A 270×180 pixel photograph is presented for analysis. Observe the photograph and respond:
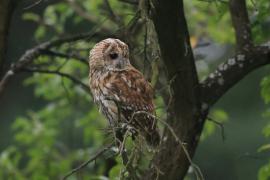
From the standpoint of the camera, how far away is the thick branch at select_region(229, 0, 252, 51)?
17.5 feet

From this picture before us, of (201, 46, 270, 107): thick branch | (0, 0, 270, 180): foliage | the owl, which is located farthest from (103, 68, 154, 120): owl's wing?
(0, 0, 270, 180): foliage

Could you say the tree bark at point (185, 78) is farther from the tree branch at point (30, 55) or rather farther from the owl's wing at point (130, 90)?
the tree branch at point (30, 55)

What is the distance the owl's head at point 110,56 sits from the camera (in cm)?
521

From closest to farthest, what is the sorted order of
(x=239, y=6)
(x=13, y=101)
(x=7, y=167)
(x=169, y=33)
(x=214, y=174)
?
(x=169, y=33), (x=239, y=6), (x=7, y=167), (x=214, y=174), (x=13, y=101)

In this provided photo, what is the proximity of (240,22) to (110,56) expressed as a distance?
2.72 ft

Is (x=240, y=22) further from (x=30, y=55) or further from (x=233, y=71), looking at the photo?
(x=30, y=55)

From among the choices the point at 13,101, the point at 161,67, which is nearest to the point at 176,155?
the point at 161,67


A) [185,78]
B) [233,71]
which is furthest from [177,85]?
[233,71]

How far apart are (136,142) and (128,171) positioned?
14cm

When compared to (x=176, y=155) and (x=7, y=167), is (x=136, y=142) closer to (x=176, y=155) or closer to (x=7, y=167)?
(x=176, y=155)

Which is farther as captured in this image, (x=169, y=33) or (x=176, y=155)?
(x=176, y=155)

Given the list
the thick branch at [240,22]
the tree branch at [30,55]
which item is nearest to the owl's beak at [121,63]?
the tree branch at [30,55]

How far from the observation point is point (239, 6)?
214 inches

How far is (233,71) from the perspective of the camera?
5.21m
